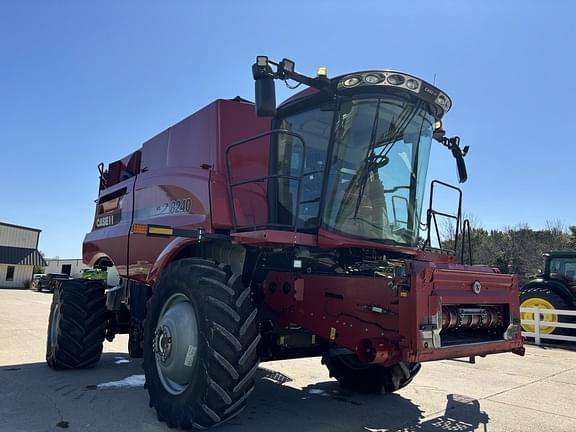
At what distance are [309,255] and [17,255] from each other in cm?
4800

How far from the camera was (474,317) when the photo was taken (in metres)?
4.48

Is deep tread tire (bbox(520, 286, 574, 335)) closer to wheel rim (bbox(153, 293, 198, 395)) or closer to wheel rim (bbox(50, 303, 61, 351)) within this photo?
wheel rim (bbox(153, 293, 198, 395))

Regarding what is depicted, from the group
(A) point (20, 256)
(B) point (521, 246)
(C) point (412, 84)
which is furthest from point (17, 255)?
(C) point (412, 84)

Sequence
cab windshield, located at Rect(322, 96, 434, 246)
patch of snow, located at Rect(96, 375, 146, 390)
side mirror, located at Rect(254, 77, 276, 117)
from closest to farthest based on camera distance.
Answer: side mirror, located at Rect(254, 77, 276, 117)
cab windshield, located at Rect(322, 96, 434, 246)
patch of snow, located at Rect(96, 375, 146, 390)

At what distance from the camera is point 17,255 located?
4528 cm

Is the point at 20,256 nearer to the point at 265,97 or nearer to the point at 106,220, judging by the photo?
the point at 106,220

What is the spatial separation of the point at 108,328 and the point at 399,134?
5613mm

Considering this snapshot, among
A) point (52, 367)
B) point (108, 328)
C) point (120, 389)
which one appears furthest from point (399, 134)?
point (52, 367)

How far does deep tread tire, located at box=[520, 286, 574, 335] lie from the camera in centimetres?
1274

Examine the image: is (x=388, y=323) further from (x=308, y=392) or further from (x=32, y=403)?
(x=32, y=403)

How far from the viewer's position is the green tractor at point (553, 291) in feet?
42.0

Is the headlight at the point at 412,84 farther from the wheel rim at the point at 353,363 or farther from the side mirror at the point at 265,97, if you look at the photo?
the wheel rim at the point at 353,363

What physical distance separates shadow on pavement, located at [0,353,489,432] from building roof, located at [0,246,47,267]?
42.6 metres

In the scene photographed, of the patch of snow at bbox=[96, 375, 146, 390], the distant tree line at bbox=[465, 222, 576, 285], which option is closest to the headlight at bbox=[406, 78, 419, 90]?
the patch of snow at bbox=[96, 375, 146, 390]
